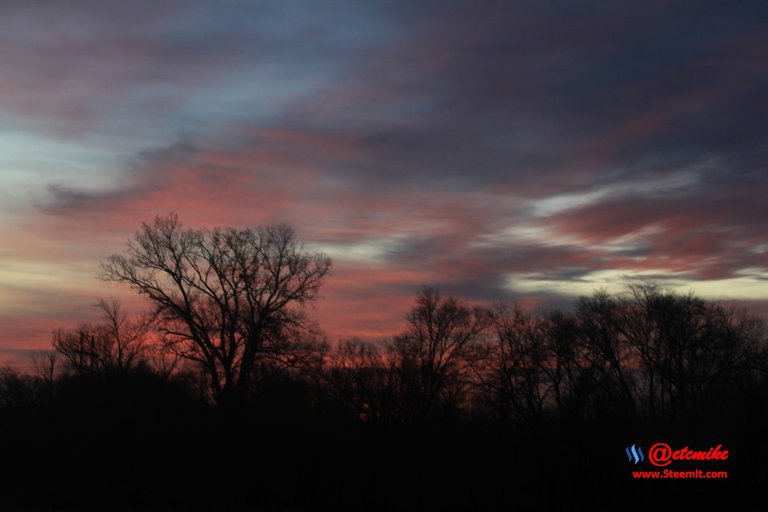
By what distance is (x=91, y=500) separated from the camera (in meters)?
49.7

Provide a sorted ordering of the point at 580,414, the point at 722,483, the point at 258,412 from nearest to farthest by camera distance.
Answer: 1. the point at 722,483
2. the point at 580,414
3. the point at 258,412

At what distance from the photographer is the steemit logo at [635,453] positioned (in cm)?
3706

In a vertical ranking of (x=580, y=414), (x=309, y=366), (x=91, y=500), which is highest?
(x=309, y=366)

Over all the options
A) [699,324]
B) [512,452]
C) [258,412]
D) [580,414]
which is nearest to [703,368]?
[699,324]

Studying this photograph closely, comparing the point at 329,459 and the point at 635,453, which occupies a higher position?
the point at 635,453

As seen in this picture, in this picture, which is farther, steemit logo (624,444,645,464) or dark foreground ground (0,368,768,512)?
dark foreground ground (0,368,768,512)

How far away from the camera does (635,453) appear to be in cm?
3731

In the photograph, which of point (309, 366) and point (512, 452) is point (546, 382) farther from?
point (512, 452)

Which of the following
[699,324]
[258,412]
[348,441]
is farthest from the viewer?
[699,324]

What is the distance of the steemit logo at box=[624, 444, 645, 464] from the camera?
122 ft

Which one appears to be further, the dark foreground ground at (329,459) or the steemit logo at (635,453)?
the dark foreground ground at (329,459)

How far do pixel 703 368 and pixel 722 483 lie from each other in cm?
3538

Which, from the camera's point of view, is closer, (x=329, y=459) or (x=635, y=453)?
(x=635, y=453)

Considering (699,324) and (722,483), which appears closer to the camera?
(722,483)
